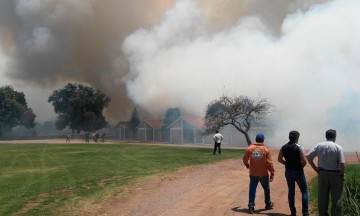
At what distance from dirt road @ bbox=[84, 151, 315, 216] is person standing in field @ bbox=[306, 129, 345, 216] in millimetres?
1726

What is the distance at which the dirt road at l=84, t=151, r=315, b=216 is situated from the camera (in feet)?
37.0

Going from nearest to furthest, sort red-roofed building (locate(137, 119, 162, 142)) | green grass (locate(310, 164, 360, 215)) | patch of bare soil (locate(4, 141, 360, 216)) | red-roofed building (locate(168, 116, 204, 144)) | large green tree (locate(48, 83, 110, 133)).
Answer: green grass (locate(310, 164, 360, 215)) → patch of bare soil (locate(4, 141, 360, 216)) → red-roofed building (locate(168, 116, 204, 144)) → red-roofed building (locate(137, 119, 162, 142)) → large green tree (locate(48, 83, 110, 133))

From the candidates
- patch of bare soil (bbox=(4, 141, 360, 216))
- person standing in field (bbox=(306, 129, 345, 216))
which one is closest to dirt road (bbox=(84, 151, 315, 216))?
patch of bare soil (bbox=(4, 141, 360, 216))

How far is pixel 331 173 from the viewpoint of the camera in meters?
9.15

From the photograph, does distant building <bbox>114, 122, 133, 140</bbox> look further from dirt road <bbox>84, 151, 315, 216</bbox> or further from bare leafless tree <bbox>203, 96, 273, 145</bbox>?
dirt road <bbox>84, 151, 315, 216</bbox>

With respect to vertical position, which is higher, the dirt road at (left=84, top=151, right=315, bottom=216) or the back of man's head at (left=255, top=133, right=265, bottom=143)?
the back of man's head at (left=255, top=133, right=265, bottom=143)

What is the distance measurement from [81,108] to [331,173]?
84037mm

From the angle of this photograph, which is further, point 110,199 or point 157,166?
point 157,166

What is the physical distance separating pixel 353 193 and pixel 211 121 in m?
32.1

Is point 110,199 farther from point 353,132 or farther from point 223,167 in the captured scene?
point 353,132

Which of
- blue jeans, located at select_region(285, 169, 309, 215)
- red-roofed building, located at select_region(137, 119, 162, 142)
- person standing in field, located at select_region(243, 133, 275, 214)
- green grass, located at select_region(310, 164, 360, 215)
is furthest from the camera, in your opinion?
red-roofed building, located at select_region(137, 119, 162, 142)

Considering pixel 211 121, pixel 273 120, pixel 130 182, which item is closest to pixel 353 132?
pixel 273 120

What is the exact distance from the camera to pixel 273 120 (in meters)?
51.9

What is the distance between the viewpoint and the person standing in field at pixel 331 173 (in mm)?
9102
